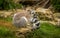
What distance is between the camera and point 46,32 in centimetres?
1198

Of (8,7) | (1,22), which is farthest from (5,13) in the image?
(1,22)

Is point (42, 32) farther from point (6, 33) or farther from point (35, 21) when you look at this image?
point (6, 33)

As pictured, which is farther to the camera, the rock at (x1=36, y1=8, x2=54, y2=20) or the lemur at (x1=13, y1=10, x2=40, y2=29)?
the rock at (x1=36, y1=8, x2=54, y2=20)

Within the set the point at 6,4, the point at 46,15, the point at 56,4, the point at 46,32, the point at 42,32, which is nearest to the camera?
the point at 42,32

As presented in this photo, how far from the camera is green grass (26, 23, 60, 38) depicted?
11.4m

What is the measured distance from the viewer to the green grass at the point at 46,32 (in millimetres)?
11360

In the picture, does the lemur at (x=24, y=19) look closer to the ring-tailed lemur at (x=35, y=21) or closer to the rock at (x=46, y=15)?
the ring-tailed lemur at (x=35, y=21)

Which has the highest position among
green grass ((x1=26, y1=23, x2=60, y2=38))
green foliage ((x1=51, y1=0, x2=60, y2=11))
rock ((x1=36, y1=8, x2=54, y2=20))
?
green foliage ((x1=51, y1=0, x2=60, y2=11))

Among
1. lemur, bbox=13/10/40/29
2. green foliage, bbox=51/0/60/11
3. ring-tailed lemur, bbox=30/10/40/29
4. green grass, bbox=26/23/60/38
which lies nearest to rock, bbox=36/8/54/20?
green foliage, bbox=51/0/60/11

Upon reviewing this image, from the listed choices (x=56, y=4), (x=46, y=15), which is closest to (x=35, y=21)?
(x=46, y=15)

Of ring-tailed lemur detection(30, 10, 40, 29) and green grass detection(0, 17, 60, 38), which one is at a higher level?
ring-tailed lemur detection(30, 10, 40, 29)

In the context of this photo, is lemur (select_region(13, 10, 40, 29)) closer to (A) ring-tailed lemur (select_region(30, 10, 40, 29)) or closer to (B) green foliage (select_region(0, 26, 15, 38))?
(A) ring-tailed lemur (select_region(30, 10, 40, 29))

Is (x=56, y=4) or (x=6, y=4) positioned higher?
(x=6, y=4)

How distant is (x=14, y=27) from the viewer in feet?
39.9
